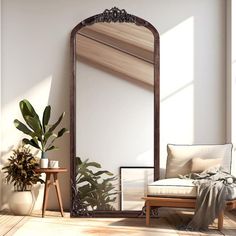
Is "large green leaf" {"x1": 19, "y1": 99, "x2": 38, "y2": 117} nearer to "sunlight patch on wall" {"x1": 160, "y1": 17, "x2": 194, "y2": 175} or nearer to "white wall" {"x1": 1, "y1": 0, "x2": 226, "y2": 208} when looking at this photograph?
"white wall" {"x1": 1, "y1": 0, "x2": 226, "y2": 208}

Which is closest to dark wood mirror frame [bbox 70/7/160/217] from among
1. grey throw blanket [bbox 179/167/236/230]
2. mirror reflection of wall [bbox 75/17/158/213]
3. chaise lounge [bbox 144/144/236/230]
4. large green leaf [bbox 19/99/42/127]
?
mirror reflection of wall [bbox 75/17/158/213]

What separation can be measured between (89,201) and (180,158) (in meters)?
1.06

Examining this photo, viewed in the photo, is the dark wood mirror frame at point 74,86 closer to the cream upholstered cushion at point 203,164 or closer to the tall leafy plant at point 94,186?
the tall leafy plant at point 94,186

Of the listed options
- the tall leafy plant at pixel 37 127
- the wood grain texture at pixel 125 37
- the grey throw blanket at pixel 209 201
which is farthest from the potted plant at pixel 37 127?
the grey throw blanket at pixel 209 201

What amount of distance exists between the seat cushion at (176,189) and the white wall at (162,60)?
1.03m

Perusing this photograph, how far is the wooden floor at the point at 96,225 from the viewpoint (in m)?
5.05

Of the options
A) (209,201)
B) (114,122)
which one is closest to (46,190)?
(114,122)

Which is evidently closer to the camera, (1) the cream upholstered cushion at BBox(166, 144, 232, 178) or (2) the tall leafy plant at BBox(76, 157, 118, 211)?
(1) the cream upholstered cushion at BBox(166, 144, 232, 178)

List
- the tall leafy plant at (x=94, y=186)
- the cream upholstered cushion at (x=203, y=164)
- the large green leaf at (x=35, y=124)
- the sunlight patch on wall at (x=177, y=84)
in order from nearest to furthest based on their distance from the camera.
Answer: the cream upholstered cushion at (x=203, y=164), the large green leaf at (x=35, y=124), the tall leafy plant at (x=94, y=186), the sunlight patch on wall at (x=177, y=84)

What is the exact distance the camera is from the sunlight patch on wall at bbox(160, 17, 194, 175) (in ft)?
21.1

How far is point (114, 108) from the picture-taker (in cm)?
626

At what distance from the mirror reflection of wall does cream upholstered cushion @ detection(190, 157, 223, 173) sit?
0.56 m

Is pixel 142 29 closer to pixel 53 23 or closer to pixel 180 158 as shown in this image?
pixel 53 23

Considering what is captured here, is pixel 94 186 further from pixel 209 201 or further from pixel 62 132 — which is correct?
pixel 209 201
